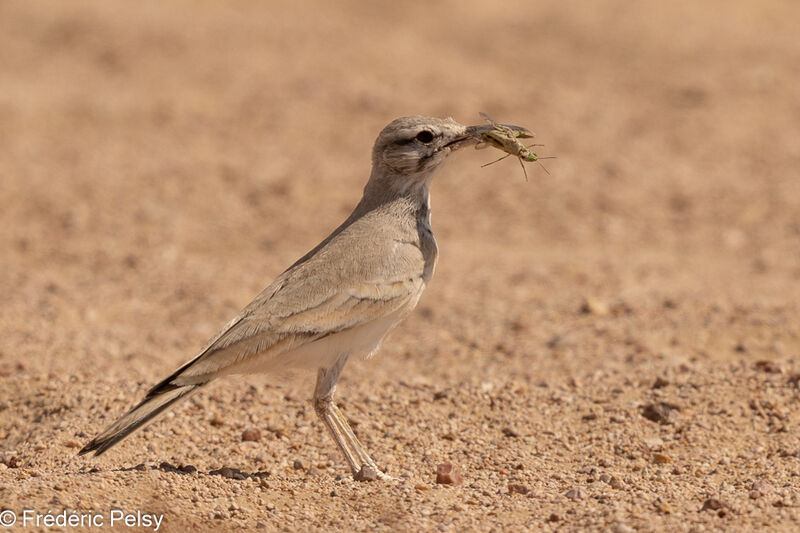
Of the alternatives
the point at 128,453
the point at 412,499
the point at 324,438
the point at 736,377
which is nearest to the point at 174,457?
the point at 128,453

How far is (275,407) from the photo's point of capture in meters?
6.93

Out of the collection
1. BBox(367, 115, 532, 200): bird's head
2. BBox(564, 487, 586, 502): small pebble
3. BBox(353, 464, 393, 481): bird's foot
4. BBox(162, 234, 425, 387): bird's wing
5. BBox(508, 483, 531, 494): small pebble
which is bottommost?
BBox(353, 464, 393, 481): bird's foot

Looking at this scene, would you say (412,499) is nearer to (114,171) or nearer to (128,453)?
(128,453)

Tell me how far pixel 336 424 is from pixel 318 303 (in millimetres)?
826

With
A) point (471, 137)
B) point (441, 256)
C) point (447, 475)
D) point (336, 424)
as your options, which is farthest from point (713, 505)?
point (441, 256)

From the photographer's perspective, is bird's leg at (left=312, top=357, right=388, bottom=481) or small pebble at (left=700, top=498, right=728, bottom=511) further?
bird's leg at (left=312, top=357, right=388, bottom=481)

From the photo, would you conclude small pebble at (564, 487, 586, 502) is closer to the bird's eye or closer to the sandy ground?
the sandy ground

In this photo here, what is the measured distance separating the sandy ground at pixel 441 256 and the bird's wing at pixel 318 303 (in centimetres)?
72

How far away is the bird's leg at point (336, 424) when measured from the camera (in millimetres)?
5697

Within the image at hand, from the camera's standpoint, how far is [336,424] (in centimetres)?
591

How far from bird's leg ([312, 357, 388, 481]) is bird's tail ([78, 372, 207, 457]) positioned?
0.78 meters

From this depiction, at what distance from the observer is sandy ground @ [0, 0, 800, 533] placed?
5625 millimetres

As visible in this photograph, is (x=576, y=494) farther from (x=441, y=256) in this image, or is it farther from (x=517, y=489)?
(x=441, y=256)

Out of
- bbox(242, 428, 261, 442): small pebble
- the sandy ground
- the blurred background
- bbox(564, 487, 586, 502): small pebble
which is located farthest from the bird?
the blurred background
